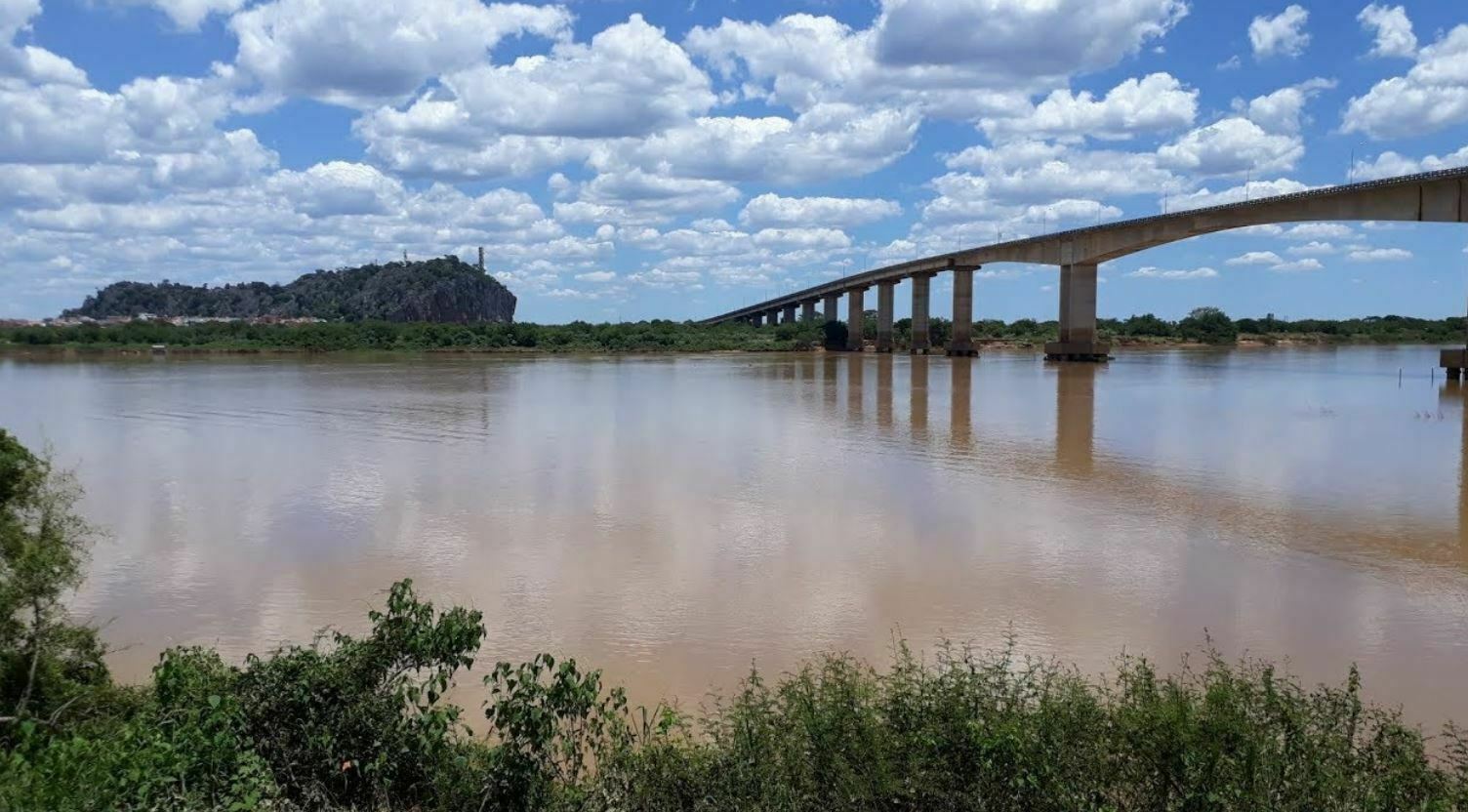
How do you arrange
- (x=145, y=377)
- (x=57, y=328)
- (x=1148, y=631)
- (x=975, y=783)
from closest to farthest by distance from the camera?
1. (x=975, y=783)
2. (x=1148, y=631)
3. (x=145, y=377)
4. (x=57, y=328)

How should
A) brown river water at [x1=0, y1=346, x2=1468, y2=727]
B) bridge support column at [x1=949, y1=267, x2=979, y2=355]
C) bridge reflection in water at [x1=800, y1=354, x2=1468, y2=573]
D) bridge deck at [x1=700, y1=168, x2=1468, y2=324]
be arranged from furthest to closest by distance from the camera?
bridge support column at [x1=949, y1=267, x2=979, y2=355]
bridge deck at [x1=700, y1=168, x2=1468, y2=324]
bridge reflection in water at [x1=800, y1=354, x2=1468, y2=573]
brown river water at [x1=0, y1=346, x2=1468, y2=727]

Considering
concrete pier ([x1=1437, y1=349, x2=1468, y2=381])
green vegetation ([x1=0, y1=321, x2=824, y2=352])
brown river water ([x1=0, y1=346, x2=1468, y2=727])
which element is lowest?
brown river water ([x1=0, y1=346, x2=1468, y2=727])

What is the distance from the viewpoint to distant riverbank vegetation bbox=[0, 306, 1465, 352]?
106938mm

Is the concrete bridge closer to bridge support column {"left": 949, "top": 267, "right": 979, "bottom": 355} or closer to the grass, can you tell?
bridge support column {"left": 949, "top": 267, "right": 979, "bottom": 355}

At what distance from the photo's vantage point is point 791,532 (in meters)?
15.6

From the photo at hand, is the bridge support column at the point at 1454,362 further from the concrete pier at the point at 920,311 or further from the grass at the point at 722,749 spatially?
the grass at the point at 722,749

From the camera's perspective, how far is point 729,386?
50.8 metres

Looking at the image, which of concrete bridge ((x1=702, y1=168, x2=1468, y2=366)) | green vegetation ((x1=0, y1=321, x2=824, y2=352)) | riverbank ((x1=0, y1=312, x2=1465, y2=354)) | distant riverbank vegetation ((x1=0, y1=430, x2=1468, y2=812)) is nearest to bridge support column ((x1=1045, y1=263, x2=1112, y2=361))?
concrete bridge ((x1=702, y1=168, x2=1468, y2=366))

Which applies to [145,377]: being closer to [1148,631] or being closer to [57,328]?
[1148,631]

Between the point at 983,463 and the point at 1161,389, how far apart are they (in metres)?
28.3

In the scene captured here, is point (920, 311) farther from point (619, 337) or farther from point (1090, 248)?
point (619, 337)

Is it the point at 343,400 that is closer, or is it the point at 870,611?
the point at 870,611

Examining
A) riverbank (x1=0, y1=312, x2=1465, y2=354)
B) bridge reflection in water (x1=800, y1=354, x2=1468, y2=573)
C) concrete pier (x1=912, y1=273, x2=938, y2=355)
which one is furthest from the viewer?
riverbank (x1=0, y1=312, x2=1465, y2=354)

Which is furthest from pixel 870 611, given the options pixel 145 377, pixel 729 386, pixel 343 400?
pixel 145 377
